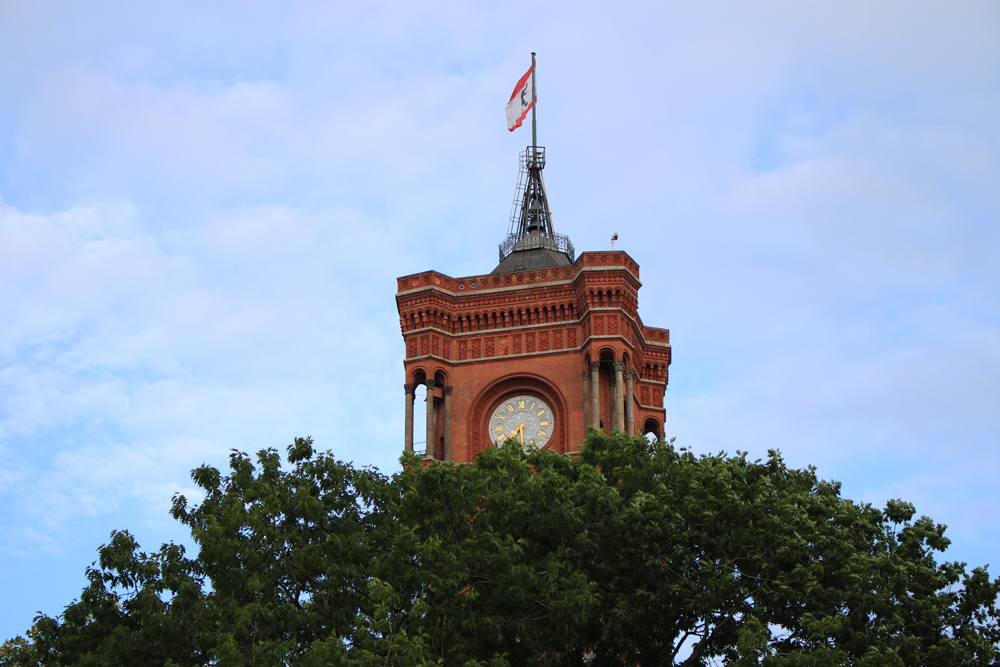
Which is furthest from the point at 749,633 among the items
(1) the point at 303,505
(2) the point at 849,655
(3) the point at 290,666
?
(1) the point at 303,505

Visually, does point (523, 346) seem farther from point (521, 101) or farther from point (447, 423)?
point (521, 101)

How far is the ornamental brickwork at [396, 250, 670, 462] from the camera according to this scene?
48.7 meters

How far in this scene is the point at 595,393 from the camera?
156 feet

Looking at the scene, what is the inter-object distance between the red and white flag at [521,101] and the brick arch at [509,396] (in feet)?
45.7

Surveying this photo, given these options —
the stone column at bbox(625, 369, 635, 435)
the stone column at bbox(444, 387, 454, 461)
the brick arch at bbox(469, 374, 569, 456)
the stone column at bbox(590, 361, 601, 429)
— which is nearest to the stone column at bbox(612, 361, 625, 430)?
the stone column at bbox(625, 369, 635, 435)

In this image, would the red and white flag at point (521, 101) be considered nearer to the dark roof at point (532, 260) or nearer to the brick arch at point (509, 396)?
the dark roof at point (532, 260)

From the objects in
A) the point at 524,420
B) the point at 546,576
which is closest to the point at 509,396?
the point at 524,420

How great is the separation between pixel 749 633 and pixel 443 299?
28.8 meters

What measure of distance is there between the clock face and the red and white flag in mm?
14612

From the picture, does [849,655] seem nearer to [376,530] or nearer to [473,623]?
[473,623]

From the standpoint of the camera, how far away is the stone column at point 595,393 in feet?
155

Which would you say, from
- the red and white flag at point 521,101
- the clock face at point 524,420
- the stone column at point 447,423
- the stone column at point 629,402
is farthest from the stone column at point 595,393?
the red and white flag at point 521,101

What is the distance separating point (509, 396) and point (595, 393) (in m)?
4.21

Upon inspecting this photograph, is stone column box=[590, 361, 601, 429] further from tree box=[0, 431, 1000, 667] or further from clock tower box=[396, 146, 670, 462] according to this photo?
tree box=[0, 431, 1000, 667]
